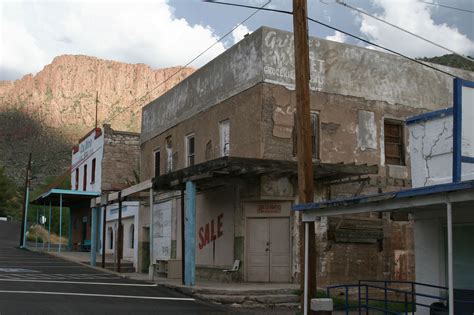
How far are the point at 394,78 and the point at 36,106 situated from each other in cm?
13288

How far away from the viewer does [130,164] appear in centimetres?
3916

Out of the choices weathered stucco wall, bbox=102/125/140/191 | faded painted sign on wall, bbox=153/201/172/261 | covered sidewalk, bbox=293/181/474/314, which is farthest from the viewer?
weathered stucco wall, bbox=102/125/140/191

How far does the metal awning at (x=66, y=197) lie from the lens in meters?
33.7

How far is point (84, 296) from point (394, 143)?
11.9 meters

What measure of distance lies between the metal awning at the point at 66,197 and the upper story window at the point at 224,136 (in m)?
15.2

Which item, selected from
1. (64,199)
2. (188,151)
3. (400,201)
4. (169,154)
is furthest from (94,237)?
(400,201)

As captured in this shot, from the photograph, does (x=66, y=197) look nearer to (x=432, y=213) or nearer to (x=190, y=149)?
(x=190, y=149)

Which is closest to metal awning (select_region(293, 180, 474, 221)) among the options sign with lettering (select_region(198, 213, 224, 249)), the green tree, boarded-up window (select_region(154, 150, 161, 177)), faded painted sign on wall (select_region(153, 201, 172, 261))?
sign with lettering (select_region(198, 213, 224, 249))

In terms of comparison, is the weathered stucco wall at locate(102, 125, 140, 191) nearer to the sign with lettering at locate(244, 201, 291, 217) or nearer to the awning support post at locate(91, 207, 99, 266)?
the awning support post at locate(91, 207, 99, 266)

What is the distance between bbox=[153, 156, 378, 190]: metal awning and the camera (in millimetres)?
16500

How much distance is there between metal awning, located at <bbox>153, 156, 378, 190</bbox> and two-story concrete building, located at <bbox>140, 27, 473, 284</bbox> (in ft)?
0.10

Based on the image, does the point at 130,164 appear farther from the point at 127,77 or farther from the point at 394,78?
Result: the point at 127,77

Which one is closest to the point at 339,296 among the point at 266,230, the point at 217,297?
the point at 266,230

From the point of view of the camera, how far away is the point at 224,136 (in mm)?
20969
